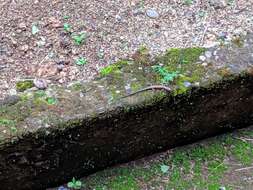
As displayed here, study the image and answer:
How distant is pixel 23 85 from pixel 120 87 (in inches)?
16.9

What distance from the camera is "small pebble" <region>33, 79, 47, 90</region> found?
261cm

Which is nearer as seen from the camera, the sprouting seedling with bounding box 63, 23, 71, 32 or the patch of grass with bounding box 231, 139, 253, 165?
the sprouting seedling with bounding box 63, 23, 71, 32

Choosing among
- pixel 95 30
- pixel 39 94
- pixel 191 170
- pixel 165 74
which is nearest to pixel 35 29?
pixel 95 30

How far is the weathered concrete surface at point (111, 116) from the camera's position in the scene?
2.52m

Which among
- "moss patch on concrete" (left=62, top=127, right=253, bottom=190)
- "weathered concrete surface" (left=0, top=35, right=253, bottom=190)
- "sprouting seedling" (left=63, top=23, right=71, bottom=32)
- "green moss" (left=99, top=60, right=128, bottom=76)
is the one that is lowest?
"moss patch on concrete" (left=62, top=127, right=253, bottom=190)

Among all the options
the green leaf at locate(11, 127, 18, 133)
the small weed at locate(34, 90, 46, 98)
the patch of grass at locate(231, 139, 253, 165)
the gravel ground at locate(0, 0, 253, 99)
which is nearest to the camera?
the green leaf at locate(11, 127, 18, 133)

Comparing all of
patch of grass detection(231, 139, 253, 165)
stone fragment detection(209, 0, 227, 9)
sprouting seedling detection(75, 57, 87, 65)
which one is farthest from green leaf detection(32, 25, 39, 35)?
patch of grass detection(231, 139, 253, 165)

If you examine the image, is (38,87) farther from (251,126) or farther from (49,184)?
(251,126)

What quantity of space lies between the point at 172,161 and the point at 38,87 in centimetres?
84

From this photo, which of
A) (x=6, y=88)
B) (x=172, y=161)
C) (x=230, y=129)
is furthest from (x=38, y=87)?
(x=230, y=129)

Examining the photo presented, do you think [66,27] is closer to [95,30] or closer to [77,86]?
[95,30]

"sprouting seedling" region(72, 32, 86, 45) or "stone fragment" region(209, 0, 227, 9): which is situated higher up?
"stone fragment" region(209, 0, 227, 9)

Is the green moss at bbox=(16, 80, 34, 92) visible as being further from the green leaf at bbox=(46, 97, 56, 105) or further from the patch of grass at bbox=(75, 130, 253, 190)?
the patch of grass at bbox=(75, 130, 253, 190)

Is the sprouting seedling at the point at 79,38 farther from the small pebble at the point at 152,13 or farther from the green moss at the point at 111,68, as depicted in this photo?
the small pebble at the point at 152,13
